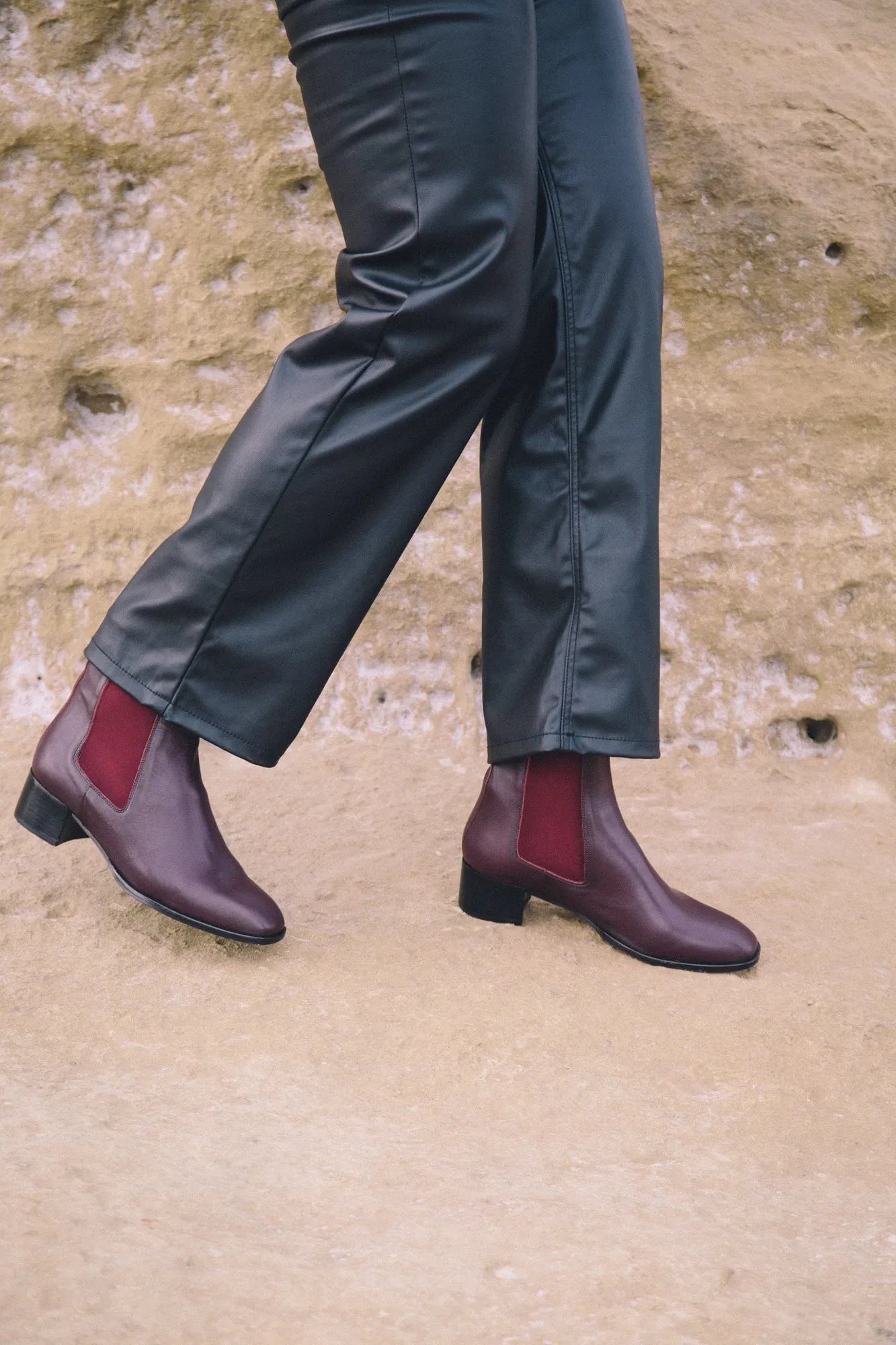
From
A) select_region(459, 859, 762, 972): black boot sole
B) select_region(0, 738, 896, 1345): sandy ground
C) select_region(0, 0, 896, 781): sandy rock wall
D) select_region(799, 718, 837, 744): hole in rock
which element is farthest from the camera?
select_region(799, 718, 837, 744): hole in rock

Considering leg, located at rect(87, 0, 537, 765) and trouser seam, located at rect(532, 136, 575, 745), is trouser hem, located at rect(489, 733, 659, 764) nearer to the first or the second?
trouser seam, located at rect(532, 136, 575, 745)

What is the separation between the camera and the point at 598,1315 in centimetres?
62

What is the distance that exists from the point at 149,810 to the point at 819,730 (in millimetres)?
1005

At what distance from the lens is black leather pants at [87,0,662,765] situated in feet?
2.88

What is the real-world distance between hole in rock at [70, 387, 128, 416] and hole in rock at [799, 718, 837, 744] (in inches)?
39.6

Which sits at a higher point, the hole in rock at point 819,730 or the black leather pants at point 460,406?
the black leather pants at point 460,406

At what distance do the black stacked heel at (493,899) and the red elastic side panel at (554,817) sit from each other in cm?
5

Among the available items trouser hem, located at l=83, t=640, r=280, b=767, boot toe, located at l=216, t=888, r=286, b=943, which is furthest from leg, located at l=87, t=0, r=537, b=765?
boot toe, located at l=216, t=888, r=286, b=943

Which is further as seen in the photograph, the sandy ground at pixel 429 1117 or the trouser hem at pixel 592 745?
the trouser hem at pixel 592 745

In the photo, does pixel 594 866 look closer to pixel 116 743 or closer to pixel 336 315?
pixel 116 743

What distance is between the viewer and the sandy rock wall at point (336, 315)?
1510 mm

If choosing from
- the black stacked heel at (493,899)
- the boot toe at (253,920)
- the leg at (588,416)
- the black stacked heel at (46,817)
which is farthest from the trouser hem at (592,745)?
the black stacked heel at (46,817)

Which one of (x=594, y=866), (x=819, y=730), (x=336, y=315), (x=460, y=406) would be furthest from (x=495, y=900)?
(x=336, y=315)

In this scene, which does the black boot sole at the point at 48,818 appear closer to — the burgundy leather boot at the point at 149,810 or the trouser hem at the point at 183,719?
the burgundy leather boot at the point at 149,810
